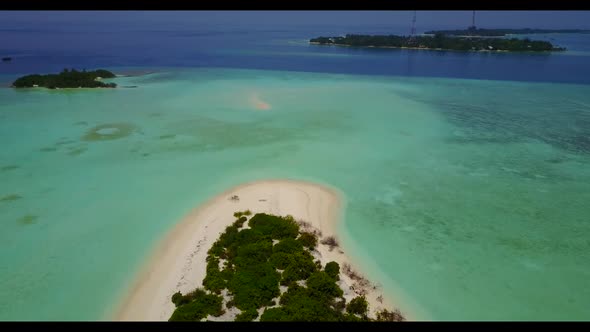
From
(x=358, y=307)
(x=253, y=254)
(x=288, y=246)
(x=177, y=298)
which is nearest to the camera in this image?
(x=358, y=307)

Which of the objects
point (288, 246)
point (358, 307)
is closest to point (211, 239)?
point (288, 246)

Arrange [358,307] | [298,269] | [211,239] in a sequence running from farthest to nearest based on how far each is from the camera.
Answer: [211,239], [298,269], [358,307]

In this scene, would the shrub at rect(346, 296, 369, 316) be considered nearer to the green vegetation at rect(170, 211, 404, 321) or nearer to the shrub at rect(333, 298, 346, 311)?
the green vegetation at rect(170, 211, 404, 321)

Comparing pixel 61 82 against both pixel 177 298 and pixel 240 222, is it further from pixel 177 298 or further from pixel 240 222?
pixel 177 298

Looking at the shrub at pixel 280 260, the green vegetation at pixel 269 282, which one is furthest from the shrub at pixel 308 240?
the shrub at pixel 280 260

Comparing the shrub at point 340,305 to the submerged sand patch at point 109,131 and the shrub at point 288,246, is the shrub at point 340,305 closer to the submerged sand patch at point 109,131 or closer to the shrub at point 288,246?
the shrub at point 288,246

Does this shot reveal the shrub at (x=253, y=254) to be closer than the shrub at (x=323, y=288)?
No

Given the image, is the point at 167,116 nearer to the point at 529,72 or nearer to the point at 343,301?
the point at 343,301
